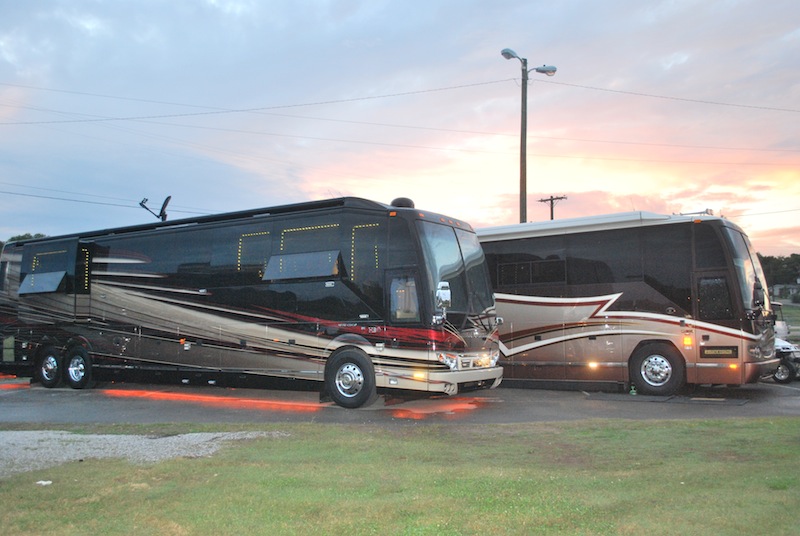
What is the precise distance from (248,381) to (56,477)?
7338 millimetres

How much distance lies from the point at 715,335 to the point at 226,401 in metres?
9.72

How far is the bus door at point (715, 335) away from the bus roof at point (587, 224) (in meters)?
1.28

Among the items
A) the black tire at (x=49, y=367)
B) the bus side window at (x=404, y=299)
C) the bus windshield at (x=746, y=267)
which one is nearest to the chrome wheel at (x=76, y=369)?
the black tire at (x=49, y=367)

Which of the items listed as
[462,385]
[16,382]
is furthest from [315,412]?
[16,382]

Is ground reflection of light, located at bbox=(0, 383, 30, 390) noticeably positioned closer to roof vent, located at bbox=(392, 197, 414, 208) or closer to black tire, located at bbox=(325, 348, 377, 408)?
black tire, located at bbox=(325, 348, 377, 408)

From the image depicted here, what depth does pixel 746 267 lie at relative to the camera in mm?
13727

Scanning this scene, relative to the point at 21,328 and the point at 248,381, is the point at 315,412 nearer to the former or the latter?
the point at 248,381

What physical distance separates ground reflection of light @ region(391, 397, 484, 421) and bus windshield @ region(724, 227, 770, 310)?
216 inches

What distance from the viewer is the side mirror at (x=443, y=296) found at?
36.6 feet

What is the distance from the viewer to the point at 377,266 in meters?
12.1

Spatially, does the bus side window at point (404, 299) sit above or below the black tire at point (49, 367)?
above

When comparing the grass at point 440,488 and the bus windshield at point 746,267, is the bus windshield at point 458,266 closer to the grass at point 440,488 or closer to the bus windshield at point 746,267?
the grass at point 440,488

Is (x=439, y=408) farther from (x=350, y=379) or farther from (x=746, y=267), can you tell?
(x=746, y=267)

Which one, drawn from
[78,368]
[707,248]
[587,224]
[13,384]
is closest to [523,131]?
[587,224]
